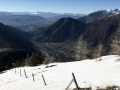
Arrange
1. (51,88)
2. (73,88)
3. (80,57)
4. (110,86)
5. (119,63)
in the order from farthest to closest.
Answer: (80,57) → (119,63) → (51,88) → (73,88) → (110,86)

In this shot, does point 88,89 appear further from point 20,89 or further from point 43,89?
point 20,89

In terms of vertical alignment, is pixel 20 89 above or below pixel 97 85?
below

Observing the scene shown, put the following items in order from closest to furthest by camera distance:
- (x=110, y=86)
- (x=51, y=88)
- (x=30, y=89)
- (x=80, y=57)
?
(x=110, y=86) → (x=51, y=88) → (x=30, y=89) → (x=80, y=57)

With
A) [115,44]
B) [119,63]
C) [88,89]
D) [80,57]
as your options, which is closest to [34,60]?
[80,57]

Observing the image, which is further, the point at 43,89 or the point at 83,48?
the point at 83,48

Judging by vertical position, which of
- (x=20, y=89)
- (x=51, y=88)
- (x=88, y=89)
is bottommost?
(x=20, y=89)

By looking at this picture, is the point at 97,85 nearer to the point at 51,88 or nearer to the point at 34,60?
the point at 51,88

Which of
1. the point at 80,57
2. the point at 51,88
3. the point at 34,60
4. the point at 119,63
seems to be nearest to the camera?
the point at 51,88

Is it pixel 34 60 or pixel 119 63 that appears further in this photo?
pixel 34 60

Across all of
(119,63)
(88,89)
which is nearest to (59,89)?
(88,89)
